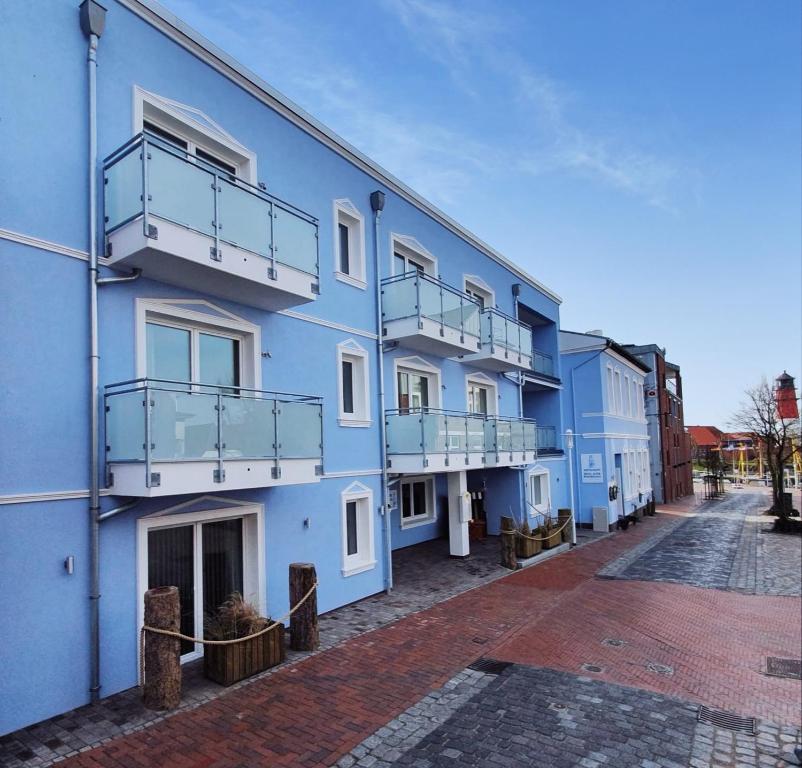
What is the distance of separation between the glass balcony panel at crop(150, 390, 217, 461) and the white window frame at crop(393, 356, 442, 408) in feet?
20.1

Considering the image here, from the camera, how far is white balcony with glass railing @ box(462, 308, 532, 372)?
15.1 metres

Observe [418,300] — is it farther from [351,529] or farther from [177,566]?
[177,566]

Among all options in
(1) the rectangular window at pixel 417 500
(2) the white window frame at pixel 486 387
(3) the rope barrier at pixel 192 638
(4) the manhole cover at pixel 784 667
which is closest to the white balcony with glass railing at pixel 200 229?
(3) the rope barrier at pixel 192 638

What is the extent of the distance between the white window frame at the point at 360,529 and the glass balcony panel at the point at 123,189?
20.1 ft

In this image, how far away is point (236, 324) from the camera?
865 cm

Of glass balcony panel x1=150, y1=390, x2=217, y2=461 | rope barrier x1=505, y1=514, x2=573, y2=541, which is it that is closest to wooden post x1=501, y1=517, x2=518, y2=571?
rope barrier x1=505, y1=514, x2=573, y2=541

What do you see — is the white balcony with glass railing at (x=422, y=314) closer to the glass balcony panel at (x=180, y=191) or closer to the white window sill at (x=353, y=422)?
the white window sill at (x=353, y=422)

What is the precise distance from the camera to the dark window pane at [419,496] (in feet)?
54.6

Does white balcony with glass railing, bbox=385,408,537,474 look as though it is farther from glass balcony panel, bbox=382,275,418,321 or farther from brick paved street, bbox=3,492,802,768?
brick paved street, bbox=3,492,802,768

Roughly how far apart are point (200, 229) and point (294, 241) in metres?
1.75

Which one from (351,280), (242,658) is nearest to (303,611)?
(242,658)

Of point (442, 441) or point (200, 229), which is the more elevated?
point (200, 229)

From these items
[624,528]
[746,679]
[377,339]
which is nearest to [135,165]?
[377,339]

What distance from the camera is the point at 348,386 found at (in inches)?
451
